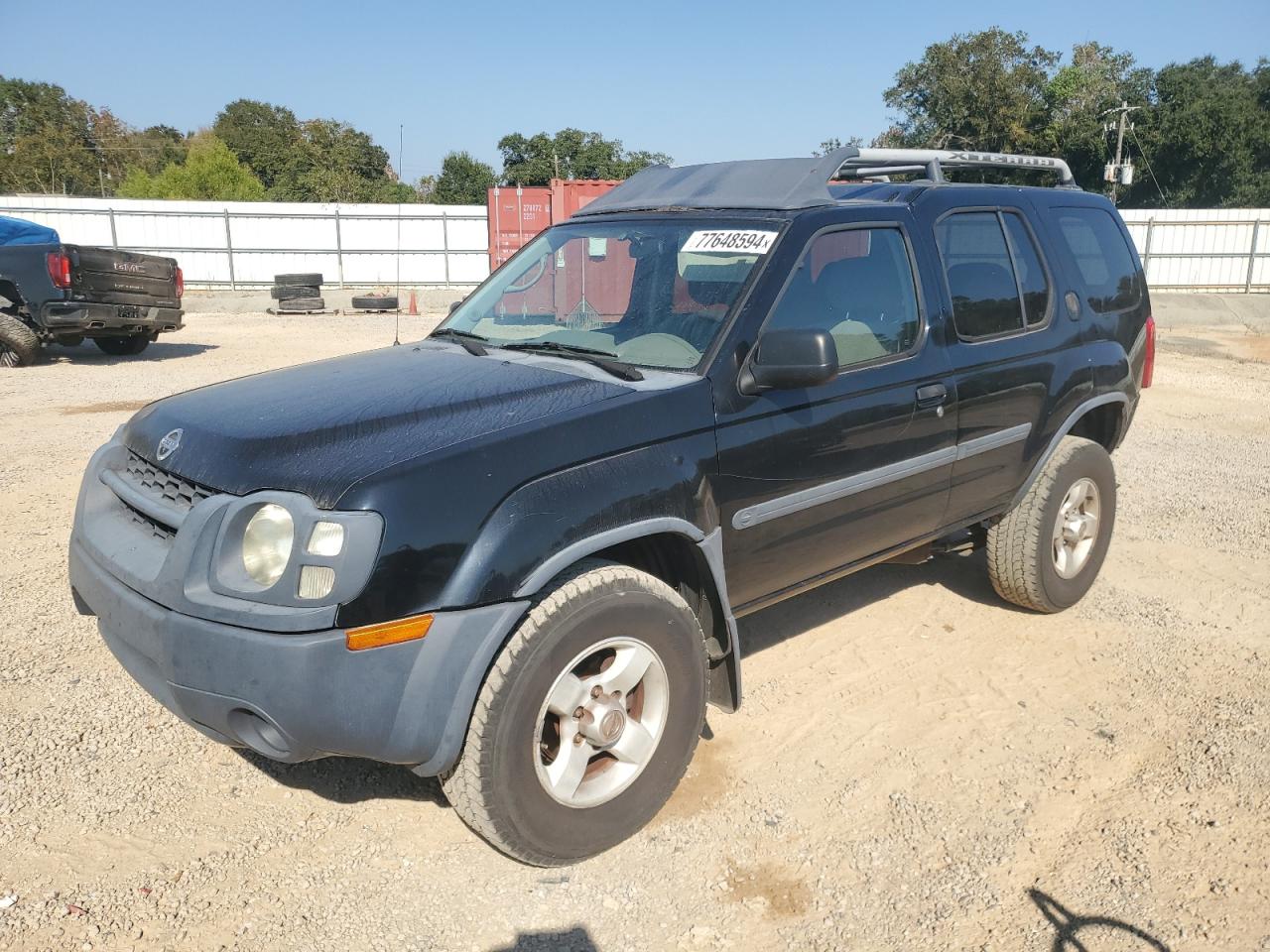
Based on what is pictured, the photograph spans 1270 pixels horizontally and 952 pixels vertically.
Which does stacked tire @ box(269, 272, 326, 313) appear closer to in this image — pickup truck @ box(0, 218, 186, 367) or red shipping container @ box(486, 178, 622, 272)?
red shipping container @ box(486, 178, 622, 272)

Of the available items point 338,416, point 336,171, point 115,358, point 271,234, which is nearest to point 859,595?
point 338,416

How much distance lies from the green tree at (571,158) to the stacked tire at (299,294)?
1448 inches

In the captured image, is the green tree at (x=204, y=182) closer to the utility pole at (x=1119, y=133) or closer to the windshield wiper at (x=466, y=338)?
the utility pole at (x=1119, y=133)

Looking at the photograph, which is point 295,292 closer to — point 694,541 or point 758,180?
point 758,180

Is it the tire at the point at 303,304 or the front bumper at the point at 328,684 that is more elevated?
the tire at the point at 303,304

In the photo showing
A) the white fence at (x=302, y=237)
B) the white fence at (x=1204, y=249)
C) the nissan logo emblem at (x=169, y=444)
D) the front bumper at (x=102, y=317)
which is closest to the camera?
the nissan logo emblem at (x=169, y=444)

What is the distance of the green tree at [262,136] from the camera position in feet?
224

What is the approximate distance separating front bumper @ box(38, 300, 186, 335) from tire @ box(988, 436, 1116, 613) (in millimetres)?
12322

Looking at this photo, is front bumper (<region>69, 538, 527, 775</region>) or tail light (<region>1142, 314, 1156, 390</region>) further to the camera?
tail light (<region>1142, 314, 1156, 390</region>)

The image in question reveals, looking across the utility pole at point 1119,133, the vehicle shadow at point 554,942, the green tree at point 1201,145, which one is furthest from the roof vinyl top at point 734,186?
the green tree at point 1201,145

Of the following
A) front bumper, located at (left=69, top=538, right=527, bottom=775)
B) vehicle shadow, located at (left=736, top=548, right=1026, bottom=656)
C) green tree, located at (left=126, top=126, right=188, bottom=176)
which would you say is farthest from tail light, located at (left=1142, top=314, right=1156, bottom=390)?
green tree, located at (left=126, top=126, right=188, bottom=176)

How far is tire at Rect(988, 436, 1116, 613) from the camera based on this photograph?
4.58 m

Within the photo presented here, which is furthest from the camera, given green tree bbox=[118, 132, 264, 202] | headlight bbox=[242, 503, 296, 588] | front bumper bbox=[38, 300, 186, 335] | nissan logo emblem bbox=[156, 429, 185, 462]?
→ green tree bbox=[118, 132, 264, 202]

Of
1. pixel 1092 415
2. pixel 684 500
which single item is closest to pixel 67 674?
pixel 684 500
